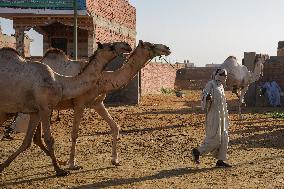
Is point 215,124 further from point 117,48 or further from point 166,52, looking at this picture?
point 117,48

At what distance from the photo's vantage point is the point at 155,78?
2909 centimetres

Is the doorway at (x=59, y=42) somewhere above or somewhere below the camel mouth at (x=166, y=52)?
above

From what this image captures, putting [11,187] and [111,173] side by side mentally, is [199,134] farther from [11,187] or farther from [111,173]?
[11,187]

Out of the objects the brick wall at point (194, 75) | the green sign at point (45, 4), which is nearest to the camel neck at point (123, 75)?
the green sign at point (45, 4)

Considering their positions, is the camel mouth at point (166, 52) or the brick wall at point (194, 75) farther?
the brick wall at point (194, 75)

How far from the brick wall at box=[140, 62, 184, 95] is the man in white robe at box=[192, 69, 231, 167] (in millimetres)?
16973

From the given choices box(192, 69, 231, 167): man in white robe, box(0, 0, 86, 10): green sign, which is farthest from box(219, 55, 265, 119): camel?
box(0, 0, 86, 10): green sign

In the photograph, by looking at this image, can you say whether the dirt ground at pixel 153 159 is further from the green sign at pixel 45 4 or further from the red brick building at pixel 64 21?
the green sign at pixel 45 4

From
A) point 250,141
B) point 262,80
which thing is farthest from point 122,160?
point 262,80

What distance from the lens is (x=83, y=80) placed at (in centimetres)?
722

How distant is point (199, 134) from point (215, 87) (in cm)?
394

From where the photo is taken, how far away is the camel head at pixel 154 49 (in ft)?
24.9

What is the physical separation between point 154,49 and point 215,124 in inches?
67.9

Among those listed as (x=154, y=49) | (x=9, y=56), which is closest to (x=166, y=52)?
(x=154, y=49)
